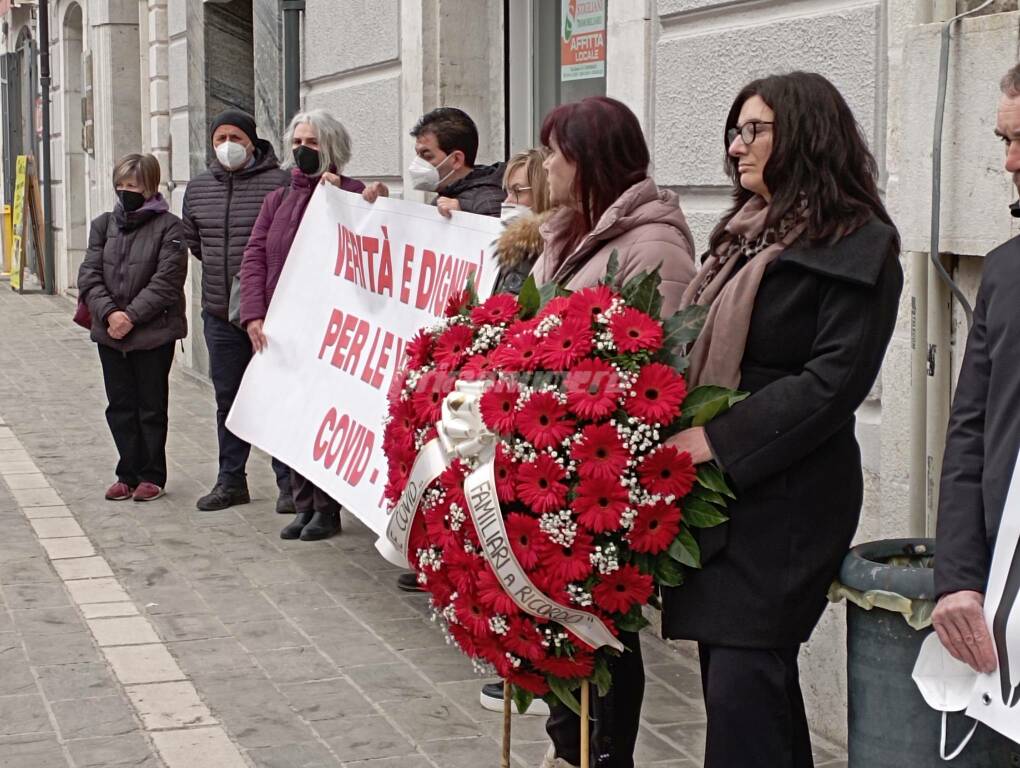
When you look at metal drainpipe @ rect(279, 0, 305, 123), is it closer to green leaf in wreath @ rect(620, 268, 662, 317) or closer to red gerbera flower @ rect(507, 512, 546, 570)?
green leaf in wreath @ rect(620, 268, 662, 317)

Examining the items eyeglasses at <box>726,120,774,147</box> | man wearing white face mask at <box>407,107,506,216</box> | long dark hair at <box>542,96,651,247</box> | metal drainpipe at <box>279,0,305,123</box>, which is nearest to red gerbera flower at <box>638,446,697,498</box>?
eyeglasses at <box>726,120,774,147</box>

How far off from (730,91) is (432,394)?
92.2 inches

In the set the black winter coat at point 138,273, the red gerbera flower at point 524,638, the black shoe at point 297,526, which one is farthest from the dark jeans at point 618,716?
the black winter coat at point 138,273

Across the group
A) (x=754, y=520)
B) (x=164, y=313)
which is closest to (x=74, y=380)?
(x=164, y=313)

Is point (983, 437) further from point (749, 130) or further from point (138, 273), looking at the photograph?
point (138, 273)

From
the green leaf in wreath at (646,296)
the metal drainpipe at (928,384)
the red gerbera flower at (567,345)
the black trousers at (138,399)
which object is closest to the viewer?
the red gerbera flower at (567,345)

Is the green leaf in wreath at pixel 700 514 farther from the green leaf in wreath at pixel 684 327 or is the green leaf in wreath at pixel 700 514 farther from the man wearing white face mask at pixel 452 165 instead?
the man wearing white face mask at pixel 452 165

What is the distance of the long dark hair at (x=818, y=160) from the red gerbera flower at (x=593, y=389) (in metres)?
0.45

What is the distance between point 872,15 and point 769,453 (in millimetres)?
1948

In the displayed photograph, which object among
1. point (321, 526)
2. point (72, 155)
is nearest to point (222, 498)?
point (321, 526)

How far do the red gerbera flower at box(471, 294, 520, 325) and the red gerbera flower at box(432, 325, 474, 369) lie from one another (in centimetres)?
4

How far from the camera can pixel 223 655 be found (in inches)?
217

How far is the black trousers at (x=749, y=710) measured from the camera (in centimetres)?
328

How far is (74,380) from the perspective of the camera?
12930mm
